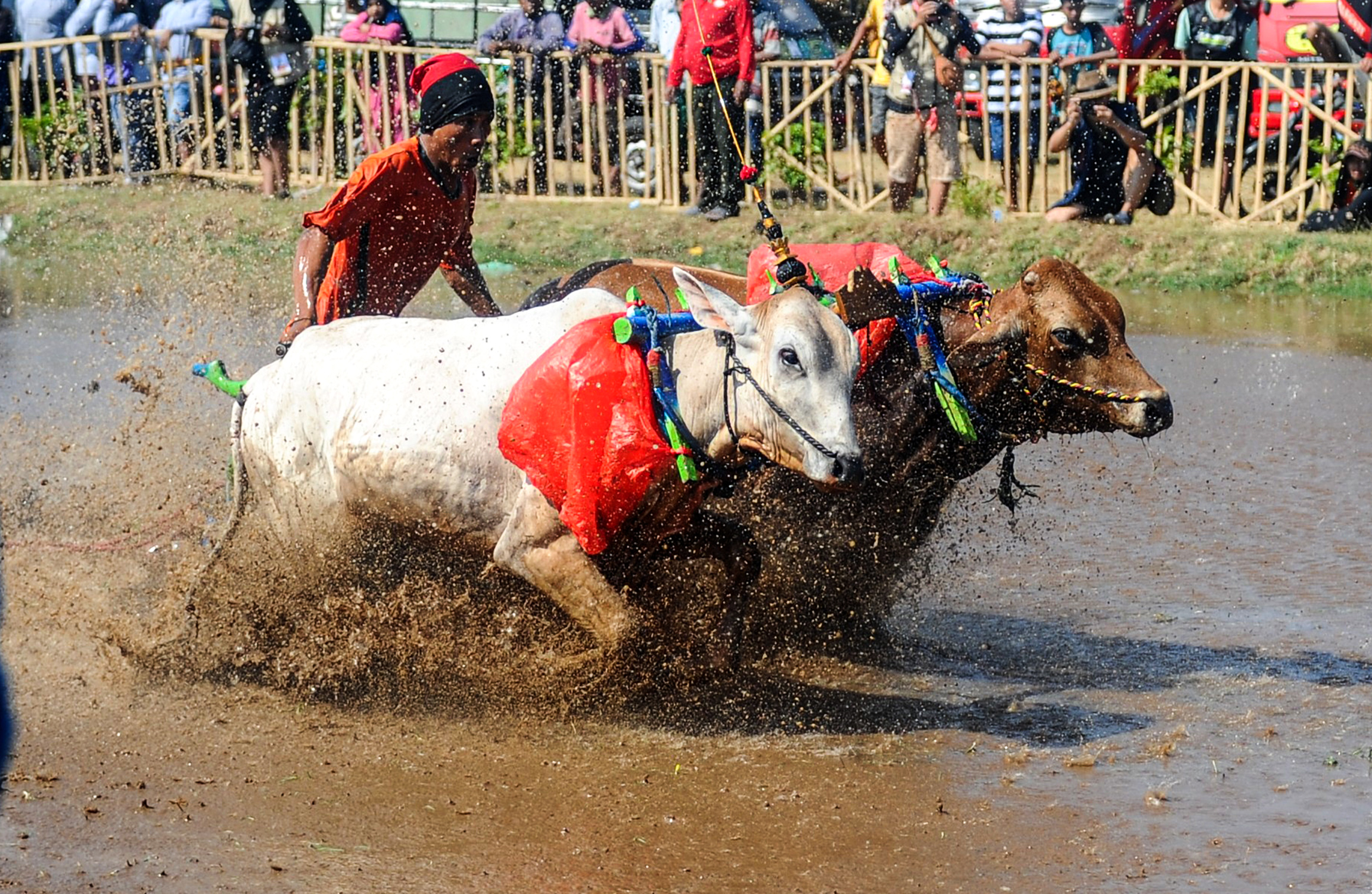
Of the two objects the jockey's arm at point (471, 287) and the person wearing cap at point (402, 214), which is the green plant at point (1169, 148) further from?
the person wearing cap at point (402, 214)

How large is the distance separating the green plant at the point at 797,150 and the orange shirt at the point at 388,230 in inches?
338

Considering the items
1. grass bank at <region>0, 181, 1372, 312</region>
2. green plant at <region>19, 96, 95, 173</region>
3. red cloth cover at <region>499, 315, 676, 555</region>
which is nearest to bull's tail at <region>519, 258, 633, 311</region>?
red cloth cover at <region>499, 315, 676, 555</region>

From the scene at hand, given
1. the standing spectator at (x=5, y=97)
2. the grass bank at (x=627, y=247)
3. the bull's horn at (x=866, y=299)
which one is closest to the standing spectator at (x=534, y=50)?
the grass bank at (x=627, y=247)

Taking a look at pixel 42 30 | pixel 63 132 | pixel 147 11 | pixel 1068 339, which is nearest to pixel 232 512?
pixel 1068 339

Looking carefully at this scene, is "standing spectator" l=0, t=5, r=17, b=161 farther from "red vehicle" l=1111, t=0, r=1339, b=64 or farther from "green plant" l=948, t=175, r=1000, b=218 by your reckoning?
"red vehicle" l=1111, t=0, r=1339, b=64

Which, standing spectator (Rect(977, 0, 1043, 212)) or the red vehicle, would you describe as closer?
standing spectator (Rect(977, 0, 1043, 212))

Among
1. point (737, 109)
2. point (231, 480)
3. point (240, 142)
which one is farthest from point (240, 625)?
point (240, 142)

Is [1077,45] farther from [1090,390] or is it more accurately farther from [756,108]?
[1090,390]

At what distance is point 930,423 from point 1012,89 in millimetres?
9774

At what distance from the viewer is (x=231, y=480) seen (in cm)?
654

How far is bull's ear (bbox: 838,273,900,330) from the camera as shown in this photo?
235 inches

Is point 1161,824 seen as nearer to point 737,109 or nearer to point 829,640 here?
point 829,640

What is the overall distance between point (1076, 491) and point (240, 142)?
10.6 metres

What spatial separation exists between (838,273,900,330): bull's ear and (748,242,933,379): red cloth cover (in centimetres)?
12
